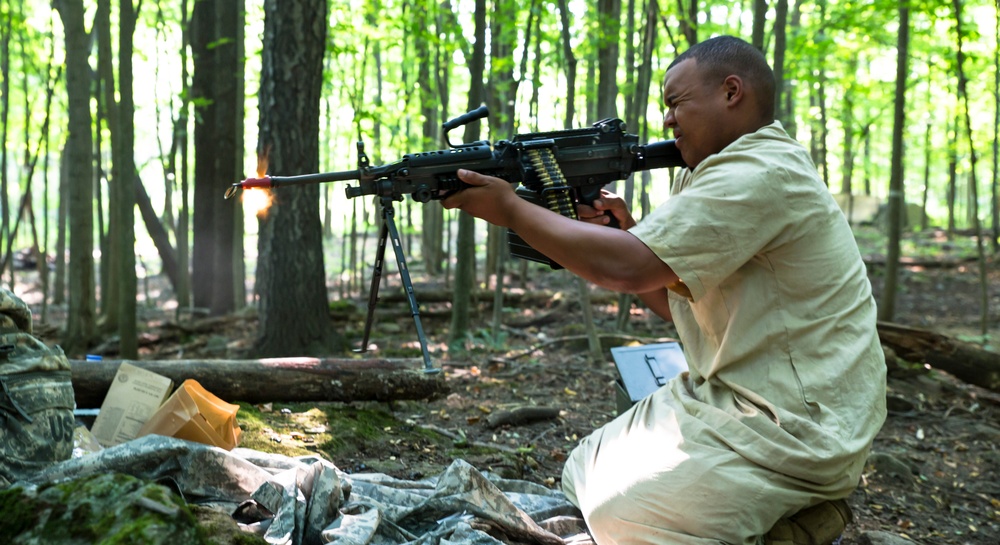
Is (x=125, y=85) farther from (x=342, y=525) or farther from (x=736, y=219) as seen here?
(x=736, y=219)

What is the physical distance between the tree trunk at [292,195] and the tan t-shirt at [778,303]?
15.0 ft

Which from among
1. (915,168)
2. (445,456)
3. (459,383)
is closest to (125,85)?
(459,383)

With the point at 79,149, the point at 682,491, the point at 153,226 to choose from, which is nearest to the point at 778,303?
the point at 682,491

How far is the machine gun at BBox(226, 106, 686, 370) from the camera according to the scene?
2611 millimetres

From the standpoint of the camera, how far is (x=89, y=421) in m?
4.06

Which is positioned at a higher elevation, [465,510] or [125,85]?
[125,85]

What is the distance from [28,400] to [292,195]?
12.5 feet

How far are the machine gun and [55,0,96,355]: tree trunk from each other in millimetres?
5011

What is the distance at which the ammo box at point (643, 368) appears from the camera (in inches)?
156

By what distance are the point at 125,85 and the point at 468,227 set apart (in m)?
3.13

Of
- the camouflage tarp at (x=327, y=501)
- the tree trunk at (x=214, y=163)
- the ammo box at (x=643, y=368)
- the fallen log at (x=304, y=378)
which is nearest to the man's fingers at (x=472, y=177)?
the camouflage tarp at (x=327, y=501)

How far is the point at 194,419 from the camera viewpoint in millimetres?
3453

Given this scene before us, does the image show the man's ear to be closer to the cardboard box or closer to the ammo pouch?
the ammo pouch

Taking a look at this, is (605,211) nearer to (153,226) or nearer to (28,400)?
(28,400)
